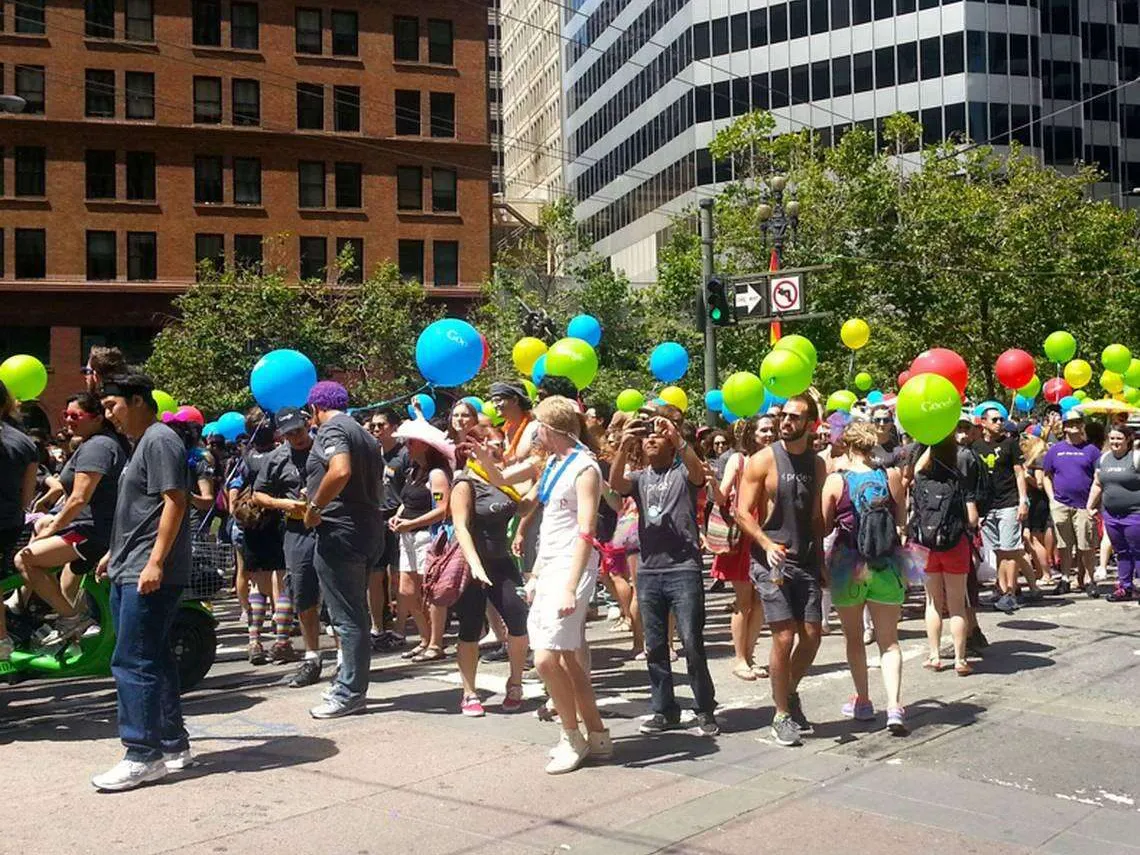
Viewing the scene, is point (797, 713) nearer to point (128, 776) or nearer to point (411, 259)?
point (128, 776)

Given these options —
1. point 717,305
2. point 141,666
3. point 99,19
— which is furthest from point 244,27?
point 141,666

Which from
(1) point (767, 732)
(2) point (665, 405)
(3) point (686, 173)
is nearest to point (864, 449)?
(2) point (665, 405)

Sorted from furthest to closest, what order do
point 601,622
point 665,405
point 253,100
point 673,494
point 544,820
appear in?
point 253,100 → point 601,622 → point 665,405 → point 673,494 → point 544,820

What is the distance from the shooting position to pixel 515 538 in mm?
8984

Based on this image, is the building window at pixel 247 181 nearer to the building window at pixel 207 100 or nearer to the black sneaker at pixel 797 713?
the building window at pixel 207 100

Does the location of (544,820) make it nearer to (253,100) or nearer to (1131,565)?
(1131,565)

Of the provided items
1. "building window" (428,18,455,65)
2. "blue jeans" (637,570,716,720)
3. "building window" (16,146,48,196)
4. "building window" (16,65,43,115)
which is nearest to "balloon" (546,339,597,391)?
"blue jeans" (637,570,716,720)

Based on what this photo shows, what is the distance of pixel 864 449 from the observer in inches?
322

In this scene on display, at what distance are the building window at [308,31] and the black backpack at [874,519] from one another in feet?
157

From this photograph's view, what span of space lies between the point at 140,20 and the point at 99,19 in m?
1.43

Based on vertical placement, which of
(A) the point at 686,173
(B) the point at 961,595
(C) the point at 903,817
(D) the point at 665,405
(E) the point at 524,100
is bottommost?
(C) the point at 903,817

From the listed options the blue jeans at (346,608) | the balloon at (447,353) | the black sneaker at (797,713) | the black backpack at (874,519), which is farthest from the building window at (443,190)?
the black sneaker at (797,713)

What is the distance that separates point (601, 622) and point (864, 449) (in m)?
4.91

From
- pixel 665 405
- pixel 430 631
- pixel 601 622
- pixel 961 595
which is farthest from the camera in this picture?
pixel 601 622
